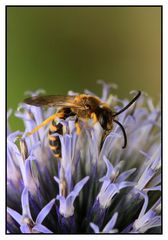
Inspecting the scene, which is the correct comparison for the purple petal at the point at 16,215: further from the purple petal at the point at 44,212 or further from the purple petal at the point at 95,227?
the purple petal at the point at 95,227

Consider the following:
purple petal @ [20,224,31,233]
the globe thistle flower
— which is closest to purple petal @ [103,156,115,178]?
the globe thistle flower

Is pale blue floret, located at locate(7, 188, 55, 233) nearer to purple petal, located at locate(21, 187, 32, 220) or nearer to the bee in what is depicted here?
purple petal, located at locate(21, 187, 32, 220)

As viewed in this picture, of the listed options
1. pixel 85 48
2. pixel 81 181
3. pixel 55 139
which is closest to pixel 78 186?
pixel 81 181

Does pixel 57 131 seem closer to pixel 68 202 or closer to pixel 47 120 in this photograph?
pixel 47 120

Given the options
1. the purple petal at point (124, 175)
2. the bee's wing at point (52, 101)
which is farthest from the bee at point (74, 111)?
the purple petal at point (124, 175)
